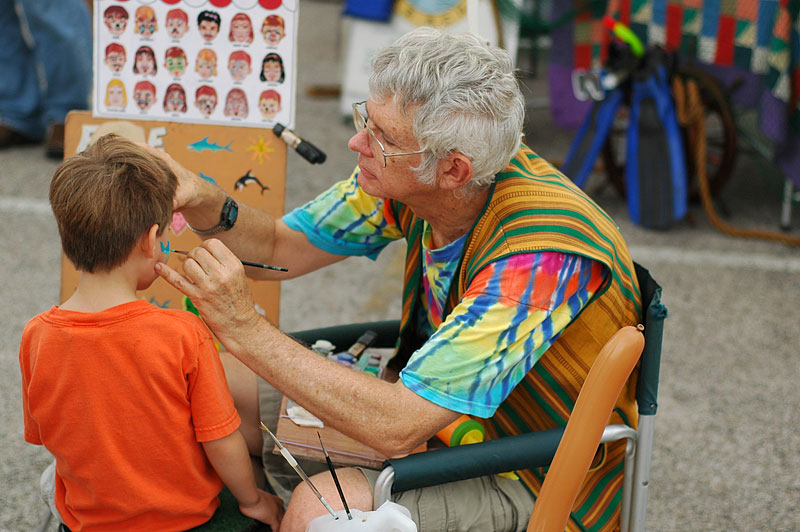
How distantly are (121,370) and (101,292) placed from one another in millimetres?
136

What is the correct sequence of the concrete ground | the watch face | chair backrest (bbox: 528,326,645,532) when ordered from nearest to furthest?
chair backrest (bbox: 528,326,645,532) < the watch face < the concrete ground

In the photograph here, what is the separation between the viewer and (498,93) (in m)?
1.59

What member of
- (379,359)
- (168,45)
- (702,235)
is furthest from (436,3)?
(379,359)

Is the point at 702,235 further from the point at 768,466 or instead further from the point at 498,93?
the point at 498,93

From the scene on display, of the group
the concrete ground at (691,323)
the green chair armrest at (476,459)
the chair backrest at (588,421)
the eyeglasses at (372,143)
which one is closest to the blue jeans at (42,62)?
the concrete ground at (691,323)

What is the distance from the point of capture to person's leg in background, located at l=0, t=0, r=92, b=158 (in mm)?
4781

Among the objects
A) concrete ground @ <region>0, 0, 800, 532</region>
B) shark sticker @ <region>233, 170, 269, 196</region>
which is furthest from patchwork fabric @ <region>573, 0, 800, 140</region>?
shark sticker @ <region>233, 170, 269, 196</region>

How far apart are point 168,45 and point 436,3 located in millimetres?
3119

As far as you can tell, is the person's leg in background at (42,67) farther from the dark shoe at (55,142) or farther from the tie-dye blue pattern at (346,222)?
the tie-dye blue pattern at (346,222)

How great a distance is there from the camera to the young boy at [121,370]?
1455mm

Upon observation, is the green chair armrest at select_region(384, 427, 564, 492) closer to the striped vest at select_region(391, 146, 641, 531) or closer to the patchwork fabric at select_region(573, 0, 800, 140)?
the striped vest at select_region(391, 146, 641, 531)

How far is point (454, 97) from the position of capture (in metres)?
1.56

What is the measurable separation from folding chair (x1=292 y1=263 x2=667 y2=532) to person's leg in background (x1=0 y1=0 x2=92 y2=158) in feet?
12.6

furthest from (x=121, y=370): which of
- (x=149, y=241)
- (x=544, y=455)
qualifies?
(x=544, y=455)
